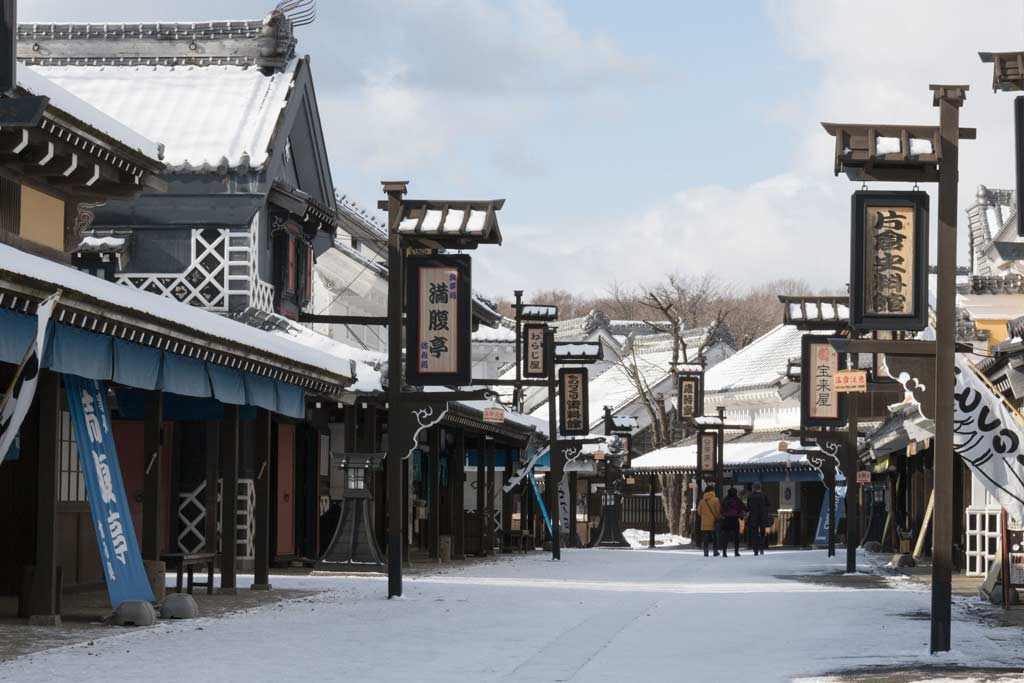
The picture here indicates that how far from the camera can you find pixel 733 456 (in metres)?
57.8

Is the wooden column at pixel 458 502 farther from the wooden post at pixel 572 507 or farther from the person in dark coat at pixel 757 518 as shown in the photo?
the wooden post at pixel 572 507

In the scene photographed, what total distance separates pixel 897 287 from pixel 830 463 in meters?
22.2

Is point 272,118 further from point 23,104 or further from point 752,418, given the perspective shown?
point 752,418

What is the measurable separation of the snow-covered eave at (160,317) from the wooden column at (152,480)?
3.13ft

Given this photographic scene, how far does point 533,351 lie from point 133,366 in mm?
27734

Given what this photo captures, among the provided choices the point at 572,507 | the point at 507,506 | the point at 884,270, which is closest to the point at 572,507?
the point at 572,507

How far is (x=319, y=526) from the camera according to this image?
30.7m

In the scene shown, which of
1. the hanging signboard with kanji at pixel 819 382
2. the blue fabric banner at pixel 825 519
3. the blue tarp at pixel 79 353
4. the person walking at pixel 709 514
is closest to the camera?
the blue tarp at pixel 79 353

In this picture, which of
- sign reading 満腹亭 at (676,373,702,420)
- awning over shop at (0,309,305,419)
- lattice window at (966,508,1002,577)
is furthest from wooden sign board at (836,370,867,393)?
sign reading 満腹亭 at (676,373,702,420)

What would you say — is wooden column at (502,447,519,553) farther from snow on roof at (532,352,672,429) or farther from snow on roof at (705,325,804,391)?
snow on roof at (532,352,672,429)

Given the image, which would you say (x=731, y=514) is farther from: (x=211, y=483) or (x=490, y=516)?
(x=211, y=483)

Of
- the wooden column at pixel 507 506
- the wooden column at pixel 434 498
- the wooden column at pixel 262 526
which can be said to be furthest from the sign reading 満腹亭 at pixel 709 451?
the wooden column at pixel 262 526

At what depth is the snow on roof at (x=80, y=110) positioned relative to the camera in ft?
56.0

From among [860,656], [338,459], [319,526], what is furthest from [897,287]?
[319,526]
